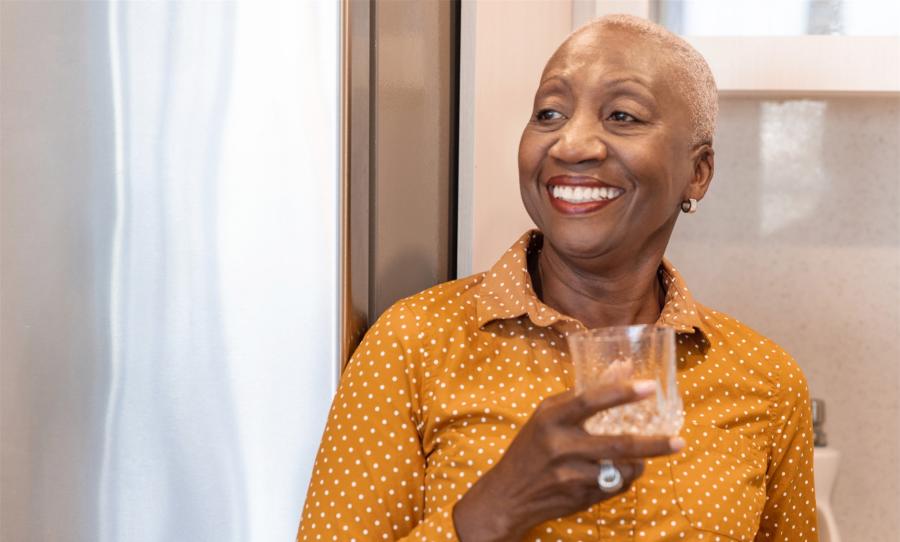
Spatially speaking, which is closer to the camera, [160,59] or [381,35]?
[160,59]

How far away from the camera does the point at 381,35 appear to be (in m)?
1.31

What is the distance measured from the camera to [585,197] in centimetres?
119

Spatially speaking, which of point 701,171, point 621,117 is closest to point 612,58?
point 621,117

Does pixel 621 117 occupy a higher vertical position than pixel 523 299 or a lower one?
higher

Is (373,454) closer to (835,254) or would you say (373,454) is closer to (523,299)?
(523,299)

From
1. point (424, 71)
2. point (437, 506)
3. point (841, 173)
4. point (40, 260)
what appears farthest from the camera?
point (841, 173)

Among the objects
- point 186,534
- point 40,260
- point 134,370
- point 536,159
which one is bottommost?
point 186,534

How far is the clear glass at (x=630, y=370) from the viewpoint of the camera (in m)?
0.87

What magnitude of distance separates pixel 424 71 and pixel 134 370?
1.72 feet

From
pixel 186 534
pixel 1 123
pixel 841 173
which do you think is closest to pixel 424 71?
pixel 1 123

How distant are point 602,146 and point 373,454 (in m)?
0.37

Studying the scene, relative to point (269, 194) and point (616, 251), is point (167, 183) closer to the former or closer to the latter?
point (269, 194)

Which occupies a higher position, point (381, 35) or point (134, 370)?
point (381, 35)

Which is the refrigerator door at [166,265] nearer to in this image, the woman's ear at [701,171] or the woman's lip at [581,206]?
the woman's lip at [581,206]
